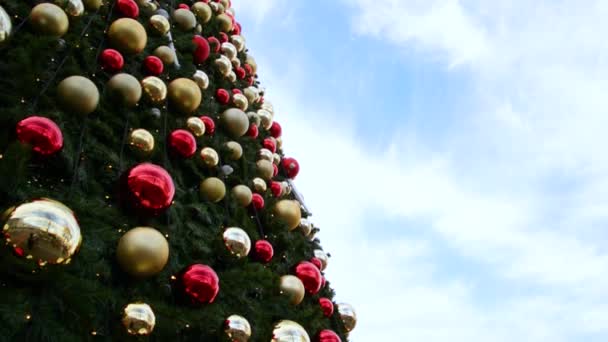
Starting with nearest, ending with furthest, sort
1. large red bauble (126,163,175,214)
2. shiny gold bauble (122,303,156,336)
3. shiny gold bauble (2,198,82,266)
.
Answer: shiny gold bauble (2,198,82,266) < shiny gold bauble (122,303,156,336) < large red bauble (126,163,175,214)

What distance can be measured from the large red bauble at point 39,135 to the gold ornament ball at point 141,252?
11.4 inches

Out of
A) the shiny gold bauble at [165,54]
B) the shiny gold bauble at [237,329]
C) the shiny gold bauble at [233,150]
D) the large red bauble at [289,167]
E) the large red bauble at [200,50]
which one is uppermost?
the large red bauble at [200,50]

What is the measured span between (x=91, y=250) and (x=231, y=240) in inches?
20.4

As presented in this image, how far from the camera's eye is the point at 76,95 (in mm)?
1425

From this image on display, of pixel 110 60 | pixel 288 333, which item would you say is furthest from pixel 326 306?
pixel 110 60

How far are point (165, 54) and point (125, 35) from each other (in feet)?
0.87

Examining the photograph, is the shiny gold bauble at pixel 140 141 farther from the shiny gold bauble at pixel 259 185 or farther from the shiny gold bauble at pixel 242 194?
the shiny gold bauble at pixel 259 185

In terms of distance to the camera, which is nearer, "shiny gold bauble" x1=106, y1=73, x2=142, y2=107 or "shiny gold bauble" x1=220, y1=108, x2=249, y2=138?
"shiny gold bauble" x1=106, y1=73, x2=142, y2=107

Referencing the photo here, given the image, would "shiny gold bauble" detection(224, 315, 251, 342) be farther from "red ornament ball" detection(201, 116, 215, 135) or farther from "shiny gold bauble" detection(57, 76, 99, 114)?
"red ornament ball" detection(201, 116, 215, 135)

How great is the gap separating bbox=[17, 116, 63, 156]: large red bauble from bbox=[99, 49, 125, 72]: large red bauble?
25.5 inches

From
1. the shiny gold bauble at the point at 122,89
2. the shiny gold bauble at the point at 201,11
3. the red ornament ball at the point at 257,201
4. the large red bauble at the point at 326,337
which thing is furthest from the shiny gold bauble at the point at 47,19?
the shiny gold bauble at the point at 201,11

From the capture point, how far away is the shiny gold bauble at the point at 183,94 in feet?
6.47

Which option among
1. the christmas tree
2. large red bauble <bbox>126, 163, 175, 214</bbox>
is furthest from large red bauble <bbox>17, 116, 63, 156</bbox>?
large red bauble <bbox>126, 163, 175, 214</bbox>

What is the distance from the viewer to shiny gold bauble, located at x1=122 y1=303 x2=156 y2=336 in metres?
1.12
